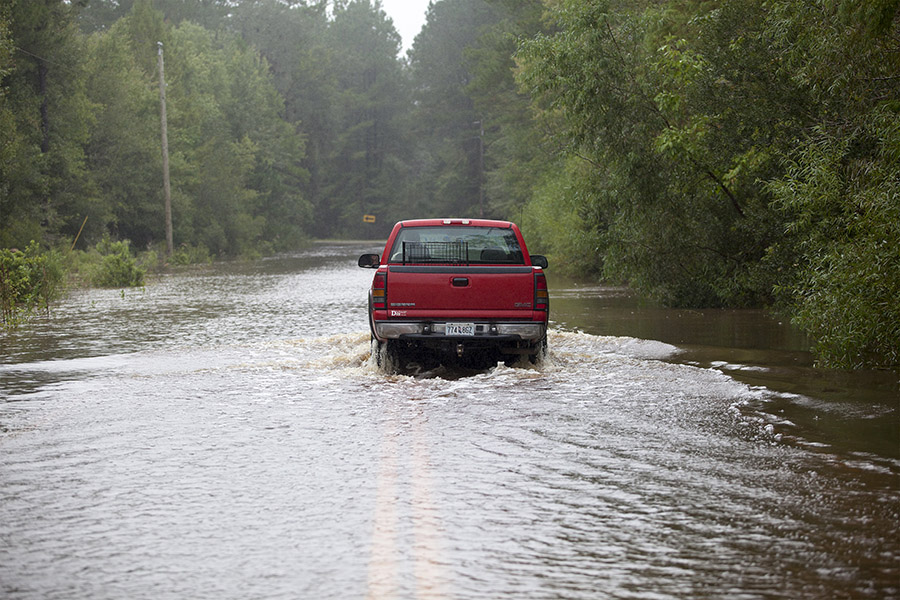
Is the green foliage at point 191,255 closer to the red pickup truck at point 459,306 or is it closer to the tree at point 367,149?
the red pickup truck at point 459,306

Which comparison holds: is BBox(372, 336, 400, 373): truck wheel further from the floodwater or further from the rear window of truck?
the rear window of truck

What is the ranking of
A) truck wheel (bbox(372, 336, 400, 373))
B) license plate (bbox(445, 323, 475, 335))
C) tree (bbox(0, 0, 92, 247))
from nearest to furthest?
license plate (bbox(445, 323, 475, 335)) < truck wheel (bbox(372, 336, 400, 373)) < tree (bbox(0, 0, 92, 247))

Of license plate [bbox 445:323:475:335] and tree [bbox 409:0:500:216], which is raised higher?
tree [bbox 409:0:500:216]

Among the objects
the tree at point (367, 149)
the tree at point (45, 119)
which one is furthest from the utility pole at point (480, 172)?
the tree at point (45, 119)

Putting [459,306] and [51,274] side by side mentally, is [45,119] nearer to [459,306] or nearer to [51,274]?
[51,274]

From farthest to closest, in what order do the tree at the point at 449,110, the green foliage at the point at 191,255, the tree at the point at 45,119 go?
the tree at the point at 449,110 < the green foliage at the point at 191,255 < the tree at the point at 45,119

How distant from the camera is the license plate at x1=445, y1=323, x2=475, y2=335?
Answer: 40.7ft

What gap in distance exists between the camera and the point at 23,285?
2375 cm

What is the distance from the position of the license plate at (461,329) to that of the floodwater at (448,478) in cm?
57

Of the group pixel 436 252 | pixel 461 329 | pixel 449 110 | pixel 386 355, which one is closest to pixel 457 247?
pixel 436 252

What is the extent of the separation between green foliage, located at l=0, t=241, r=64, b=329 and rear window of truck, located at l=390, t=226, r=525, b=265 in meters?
9.95

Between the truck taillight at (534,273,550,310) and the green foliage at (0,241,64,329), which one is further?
the green foliage at (0,241,64,329)

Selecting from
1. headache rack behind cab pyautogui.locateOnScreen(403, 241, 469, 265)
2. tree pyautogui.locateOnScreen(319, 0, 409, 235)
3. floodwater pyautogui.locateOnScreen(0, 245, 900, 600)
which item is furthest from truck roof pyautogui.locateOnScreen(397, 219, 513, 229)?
tree pyautogui.locateOnScreen(319, 0, 409, 235)

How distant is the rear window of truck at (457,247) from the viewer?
42.7 feet
